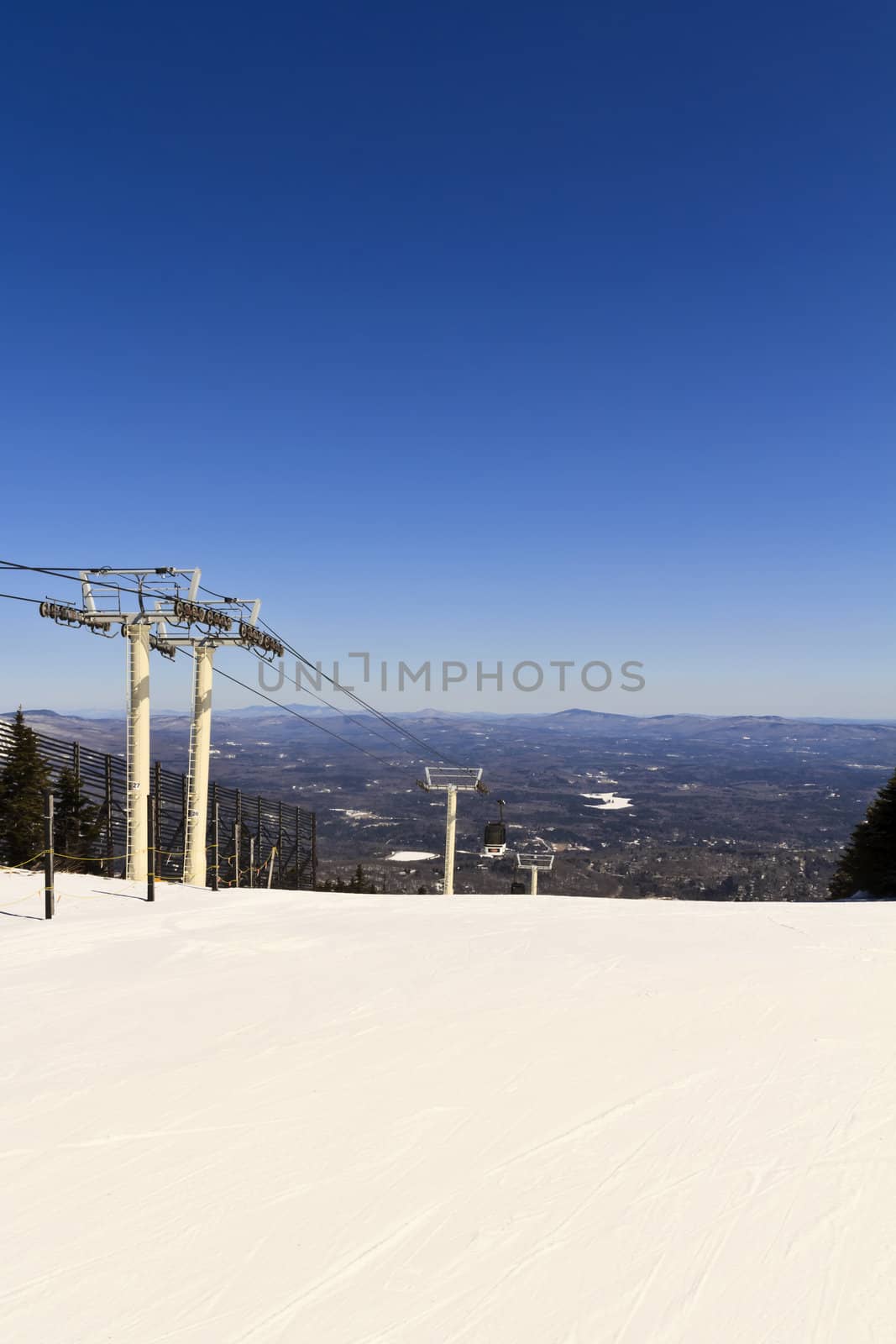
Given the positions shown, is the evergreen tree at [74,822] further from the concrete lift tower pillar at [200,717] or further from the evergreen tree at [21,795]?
the concrete lift tower pillar at [200,717]

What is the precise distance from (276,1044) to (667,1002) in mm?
3916

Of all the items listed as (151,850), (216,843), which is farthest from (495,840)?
(151,850)

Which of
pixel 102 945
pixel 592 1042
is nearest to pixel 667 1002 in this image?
pixel 592 1042

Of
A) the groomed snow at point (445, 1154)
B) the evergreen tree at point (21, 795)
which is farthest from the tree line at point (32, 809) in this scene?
the groomed snow at point (445, 1154)

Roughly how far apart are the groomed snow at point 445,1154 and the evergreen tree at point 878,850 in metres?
28.1

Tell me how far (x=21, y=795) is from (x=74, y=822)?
2022 millimetres

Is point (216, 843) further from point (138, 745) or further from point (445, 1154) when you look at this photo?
point (445, 1154)

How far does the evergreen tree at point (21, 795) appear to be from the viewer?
25812mm

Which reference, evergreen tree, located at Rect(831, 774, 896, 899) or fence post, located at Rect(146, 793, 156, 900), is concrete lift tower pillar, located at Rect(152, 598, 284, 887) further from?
evergreen tree, located at Rect(831, 774, 896, 899)

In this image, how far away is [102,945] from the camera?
32.6 feet

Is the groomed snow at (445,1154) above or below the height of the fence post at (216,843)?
above

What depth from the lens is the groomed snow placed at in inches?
126

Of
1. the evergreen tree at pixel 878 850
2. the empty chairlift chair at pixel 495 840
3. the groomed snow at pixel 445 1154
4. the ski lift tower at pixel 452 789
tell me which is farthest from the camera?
the evergreen tree at pixel 878 850

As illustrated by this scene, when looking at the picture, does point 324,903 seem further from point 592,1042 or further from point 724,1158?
point 724,1158
